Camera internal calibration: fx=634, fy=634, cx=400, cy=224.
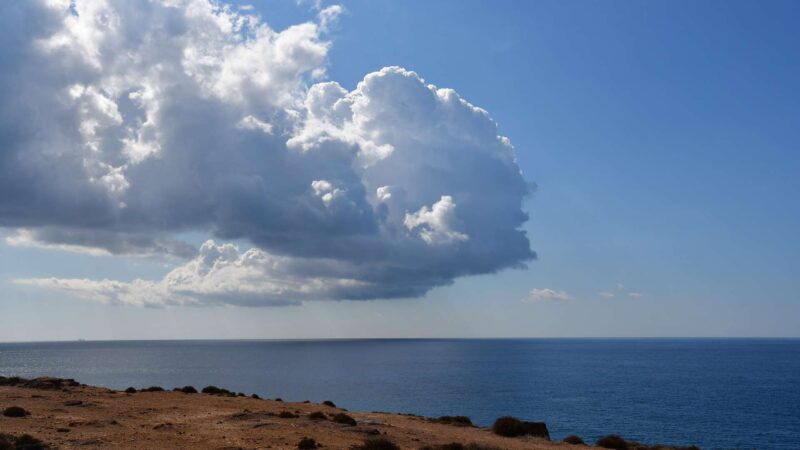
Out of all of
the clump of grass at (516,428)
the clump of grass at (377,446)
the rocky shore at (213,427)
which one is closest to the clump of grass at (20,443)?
the rocky shore at (213,427)

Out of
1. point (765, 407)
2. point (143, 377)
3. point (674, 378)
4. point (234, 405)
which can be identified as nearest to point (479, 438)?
point (234, 405)

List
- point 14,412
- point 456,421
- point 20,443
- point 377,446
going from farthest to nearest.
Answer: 1. point 456,421
2. point 14,412
3. point 377,446
4. point 20,443

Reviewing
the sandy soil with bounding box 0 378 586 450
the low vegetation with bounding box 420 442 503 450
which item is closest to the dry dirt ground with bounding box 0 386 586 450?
the sandy soil with bounding box 0 378 586 450

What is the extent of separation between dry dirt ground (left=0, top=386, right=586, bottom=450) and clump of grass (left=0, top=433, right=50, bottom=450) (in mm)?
808

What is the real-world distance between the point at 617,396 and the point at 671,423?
29.6m

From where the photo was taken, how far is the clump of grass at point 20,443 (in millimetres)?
28859

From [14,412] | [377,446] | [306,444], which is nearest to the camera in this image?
[377,446]

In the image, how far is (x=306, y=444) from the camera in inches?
1257

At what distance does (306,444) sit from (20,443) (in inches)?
524

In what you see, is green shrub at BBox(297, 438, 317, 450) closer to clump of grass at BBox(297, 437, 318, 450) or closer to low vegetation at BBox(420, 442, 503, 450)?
clump of grass at BBox(297, 437, 318, 450)

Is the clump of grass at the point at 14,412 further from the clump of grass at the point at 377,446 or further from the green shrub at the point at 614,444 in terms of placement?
the green shrub at the point at 614,444

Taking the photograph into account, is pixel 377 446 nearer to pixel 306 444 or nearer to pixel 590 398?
pixel 306 444

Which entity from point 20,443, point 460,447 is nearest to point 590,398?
point 460,447

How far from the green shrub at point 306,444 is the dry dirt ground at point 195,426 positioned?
57cm
